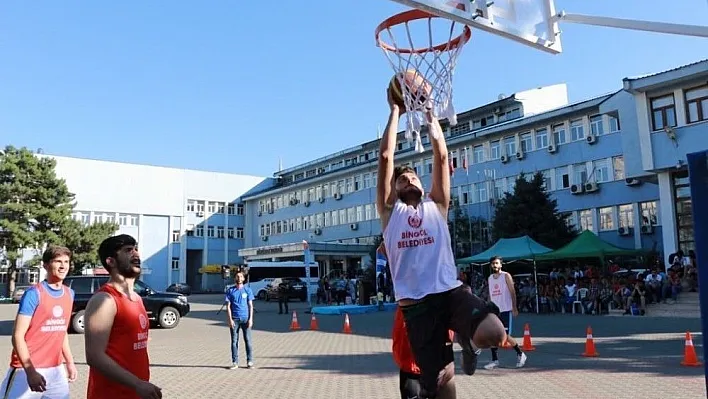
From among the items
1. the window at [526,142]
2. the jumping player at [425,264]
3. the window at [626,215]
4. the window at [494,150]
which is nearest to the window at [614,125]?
the window at [626,215]

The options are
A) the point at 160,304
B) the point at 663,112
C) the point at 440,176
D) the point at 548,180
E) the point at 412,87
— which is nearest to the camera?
the point at 440,176

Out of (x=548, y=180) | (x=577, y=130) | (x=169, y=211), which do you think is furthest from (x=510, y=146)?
(x=169, y=211)

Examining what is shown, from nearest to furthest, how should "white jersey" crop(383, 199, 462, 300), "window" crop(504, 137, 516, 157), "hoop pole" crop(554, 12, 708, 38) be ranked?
"white jersey" crop(383, 199, 462, 300) < "hoop pole" crop(554, 12, 708, 38) < "window" crop(504, 137, 516, 157)

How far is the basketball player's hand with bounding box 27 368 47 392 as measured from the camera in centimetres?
526

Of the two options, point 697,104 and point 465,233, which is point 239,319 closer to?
point 697,104

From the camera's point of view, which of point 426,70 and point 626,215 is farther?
point 626,215

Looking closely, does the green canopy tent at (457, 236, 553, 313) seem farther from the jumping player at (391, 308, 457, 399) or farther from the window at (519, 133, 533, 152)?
the jumping player at (391, 308, 457, 399)

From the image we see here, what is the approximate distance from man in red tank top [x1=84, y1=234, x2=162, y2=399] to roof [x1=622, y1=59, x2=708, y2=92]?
26.9 meters

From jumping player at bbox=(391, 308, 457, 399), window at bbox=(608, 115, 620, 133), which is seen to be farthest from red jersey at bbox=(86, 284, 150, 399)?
window at bbox=(608, 115, 620, 133)

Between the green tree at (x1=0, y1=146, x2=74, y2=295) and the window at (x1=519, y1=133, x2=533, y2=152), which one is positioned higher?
the window at (x1=519, y1=133, x2=533, y2=152)

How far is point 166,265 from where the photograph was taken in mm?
71938

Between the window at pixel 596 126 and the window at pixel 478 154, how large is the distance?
9.43 meters

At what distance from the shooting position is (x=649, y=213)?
1513 inches

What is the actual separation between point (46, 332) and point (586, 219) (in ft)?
134
